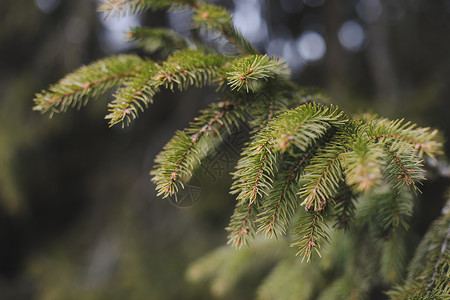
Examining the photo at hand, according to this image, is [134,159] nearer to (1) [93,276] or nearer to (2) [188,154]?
(1) [93,276]

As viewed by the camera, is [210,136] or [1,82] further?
[1,82]

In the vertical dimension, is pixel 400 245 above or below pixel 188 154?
above

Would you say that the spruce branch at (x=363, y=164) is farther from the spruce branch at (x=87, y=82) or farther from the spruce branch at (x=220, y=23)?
the spruce branch at (x=87, y=82)

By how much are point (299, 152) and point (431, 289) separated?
0.45 meters

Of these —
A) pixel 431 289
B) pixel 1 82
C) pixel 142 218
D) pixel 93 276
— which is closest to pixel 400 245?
pixel 431 289

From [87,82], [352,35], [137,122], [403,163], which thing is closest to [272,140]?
[403,163]

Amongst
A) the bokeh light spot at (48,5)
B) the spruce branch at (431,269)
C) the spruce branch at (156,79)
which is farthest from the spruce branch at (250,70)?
the bokeh light spot at (48,5)

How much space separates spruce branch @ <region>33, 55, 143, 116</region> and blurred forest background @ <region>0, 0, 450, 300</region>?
97cm

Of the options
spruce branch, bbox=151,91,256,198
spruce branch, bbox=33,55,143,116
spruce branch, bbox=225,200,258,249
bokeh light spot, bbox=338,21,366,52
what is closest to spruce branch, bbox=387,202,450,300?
spruce branch, bbox=225,200,258,249

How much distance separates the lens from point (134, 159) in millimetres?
3338

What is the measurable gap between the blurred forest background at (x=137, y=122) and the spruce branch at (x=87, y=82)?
3.19 feet

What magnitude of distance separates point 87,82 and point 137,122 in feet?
9.22

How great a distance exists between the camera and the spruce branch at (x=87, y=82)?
0.75 meters

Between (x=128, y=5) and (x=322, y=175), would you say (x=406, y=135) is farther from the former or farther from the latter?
(x=128, y=5)
